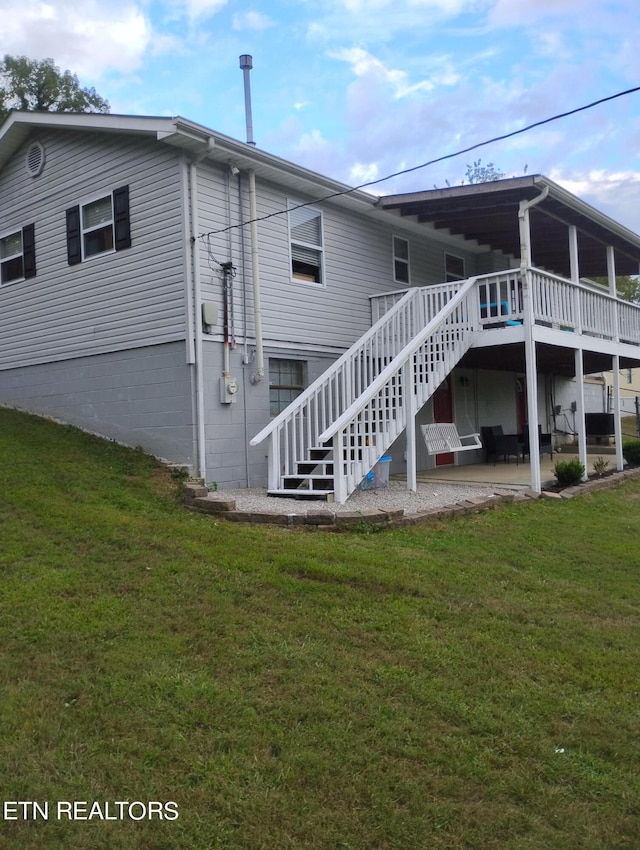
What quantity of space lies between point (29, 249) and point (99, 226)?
6.80 feet

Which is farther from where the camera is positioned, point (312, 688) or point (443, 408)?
point (443, 408)

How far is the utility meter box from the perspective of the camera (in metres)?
9.78

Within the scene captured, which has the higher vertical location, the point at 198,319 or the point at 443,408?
the point at 198,319

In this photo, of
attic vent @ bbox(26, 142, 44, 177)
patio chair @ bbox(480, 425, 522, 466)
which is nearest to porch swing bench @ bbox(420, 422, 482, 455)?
patio chair @ bbox(480, 425, 522, 466)

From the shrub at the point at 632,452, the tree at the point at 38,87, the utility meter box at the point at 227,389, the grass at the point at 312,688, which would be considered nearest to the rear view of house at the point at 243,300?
the utility meter box at the point at 227,389

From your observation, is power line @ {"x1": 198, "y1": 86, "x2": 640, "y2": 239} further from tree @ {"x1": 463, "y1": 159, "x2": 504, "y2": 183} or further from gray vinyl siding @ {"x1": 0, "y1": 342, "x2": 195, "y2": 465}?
tree @ {"x1": 463, "y1": 159, "x2": 504, "y2": 183}

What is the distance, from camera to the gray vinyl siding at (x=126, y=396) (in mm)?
9672

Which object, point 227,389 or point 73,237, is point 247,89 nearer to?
point 73,237

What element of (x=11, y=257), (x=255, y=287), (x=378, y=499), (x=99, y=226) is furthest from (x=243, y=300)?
(x=11, y=257)

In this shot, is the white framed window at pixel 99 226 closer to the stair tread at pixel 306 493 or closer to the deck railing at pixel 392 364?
the deck railing at pixel 392 364

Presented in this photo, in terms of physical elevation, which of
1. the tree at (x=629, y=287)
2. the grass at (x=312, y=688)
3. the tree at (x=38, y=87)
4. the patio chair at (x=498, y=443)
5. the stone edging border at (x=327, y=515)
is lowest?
the grass at (x=312, y=688)

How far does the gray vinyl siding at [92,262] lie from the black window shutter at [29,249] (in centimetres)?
10

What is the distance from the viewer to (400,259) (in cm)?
1361

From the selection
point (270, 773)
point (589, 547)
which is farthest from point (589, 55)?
point (270, 773)
